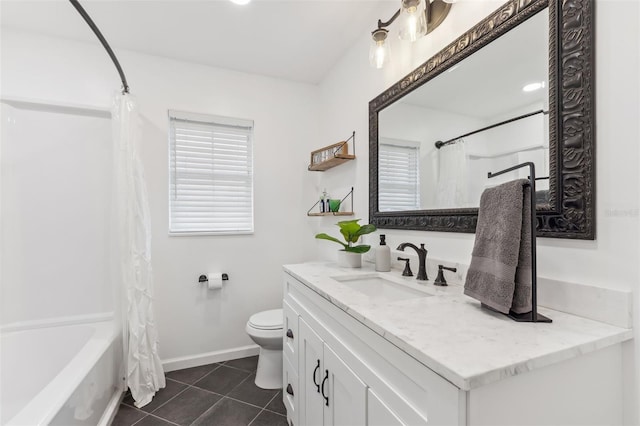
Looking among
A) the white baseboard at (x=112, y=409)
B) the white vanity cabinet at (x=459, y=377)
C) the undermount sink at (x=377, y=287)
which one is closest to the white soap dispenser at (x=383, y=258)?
the undermount sink at (x=377, y=287)

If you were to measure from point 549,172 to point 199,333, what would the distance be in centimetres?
253

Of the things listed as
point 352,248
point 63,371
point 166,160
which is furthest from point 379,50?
point 63,371

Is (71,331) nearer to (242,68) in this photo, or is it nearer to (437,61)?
(242,68)

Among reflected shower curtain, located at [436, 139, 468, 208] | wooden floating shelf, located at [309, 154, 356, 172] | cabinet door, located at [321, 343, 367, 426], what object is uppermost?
wooden floating shelf, located at [309, 154, 356, 172]

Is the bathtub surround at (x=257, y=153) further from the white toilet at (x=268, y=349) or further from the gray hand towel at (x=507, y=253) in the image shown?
the white toilet at (x=268, y=349)

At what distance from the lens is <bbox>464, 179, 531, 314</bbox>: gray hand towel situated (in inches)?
31.8

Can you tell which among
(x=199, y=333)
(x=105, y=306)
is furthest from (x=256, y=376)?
(x=105, y=306)

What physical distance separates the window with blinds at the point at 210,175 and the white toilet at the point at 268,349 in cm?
82

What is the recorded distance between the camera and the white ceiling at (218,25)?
177cm

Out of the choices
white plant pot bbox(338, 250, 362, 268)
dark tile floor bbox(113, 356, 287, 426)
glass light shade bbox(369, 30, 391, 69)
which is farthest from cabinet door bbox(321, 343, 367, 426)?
glass light shade bbox(369, 30, 391, 69)

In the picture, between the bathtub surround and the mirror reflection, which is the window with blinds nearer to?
the bathtub surround

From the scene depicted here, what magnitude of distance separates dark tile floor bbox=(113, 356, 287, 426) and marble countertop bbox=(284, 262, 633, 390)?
4.11ft

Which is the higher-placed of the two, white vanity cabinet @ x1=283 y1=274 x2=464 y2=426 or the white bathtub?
white vanity cabinet @ x1=283 y1=274 x2=464 y2=426

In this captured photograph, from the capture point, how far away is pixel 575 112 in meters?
0.87
